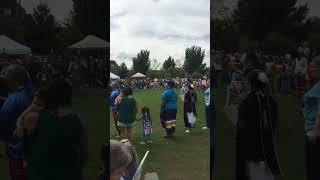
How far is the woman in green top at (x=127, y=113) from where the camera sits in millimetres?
5273

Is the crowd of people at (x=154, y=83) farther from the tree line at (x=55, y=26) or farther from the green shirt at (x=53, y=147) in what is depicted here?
the green shirt at (x=53, y=147)

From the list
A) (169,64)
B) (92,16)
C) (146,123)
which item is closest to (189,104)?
(146,123)

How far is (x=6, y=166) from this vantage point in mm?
4148

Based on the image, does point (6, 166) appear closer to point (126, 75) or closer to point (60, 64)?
point (60, 64)

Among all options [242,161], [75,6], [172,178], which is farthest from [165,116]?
[75,6]

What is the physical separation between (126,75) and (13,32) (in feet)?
4.23

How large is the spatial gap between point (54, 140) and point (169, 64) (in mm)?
1892

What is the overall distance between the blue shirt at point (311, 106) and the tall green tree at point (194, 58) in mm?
1088

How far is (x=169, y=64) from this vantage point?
16.7 ft

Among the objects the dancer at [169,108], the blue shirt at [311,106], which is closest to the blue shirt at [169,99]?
the dancer at [169,108]

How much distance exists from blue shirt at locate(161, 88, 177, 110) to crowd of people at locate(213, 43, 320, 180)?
2674 millimetres

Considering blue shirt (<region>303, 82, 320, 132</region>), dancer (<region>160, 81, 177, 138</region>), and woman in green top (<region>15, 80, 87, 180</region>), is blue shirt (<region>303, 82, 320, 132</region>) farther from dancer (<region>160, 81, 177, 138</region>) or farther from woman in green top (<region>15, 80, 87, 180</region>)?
dancer (<region>160, 81, 177, 138</region>)

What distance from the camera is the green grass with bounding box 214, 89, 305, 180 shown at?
13.8ft

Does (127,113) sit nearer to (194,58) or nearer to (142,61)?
(142,61)
